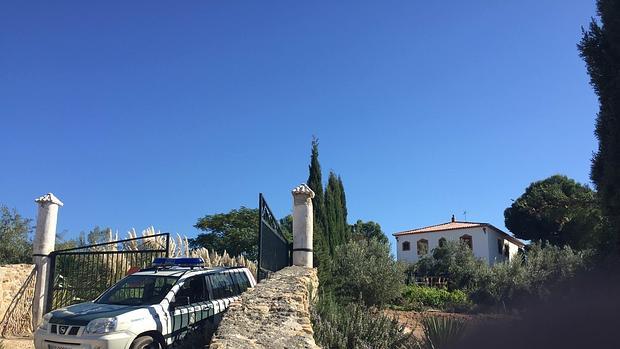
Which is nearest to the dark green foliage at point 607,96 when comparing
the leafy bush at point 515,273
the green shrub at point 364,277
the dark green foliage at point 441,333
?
the leafy bush at point 515,273

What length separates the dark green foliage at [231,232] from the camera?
42656 millimetres

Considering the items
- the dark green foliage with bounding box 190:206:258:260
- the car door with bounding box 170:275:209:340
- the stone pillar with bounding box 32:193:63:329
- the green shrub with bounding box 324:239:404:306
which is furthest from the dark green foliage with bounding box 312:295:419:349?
the dark green foliage with bounding box 190:206:258:260

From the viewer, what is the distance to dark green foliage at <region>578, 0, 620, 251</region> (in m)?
6.17

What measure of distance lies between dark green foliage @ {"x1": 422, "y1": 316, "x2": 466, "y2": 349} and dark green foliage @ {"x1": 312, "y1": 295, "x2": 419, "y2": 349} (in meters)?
0.25

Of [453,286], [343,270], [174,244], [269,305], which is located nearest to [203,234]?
[453,286]

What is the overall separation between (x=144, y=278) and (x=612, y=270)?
7458mm

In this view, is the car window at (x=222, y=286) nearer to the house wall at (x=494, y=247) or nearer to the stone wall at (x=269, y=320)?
the stone wall at (x=269, y=320)

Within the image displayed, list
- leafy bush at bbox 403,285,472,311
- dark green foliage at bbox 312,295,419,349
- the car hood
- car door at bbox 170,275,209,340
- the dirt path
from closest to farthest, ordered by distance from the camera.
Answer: dark green foliage at bbox 312,295,419,349 → the car hood → car door at bbox 170,275,209,340 → the dirt path → leafy bush at bbox 403,285,472,311

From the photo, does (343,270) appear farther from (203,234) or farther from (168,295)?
(203,234)

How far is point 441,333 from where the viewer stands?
7289 millimetres

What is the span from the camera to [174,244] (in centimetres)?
1780

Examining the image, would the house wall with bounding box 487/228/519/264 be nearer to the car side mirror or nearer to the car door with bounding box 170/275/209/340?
the car door with bounding box 170/275/209/340

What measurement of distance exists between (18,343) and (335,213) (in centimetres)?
1179

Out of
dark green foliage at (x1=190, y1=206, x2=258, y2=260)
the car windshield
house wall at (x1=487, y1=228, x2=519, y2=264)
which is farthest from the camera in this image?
house wall at (x1=487, y1=228, x2=519, y2=264)
